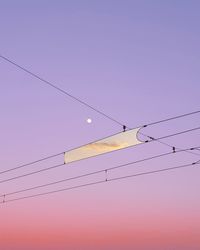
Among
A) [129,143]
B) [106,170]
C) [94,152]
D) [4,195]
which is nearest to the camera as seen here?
[129,143]

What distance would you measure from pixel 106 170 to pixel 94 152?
327cm

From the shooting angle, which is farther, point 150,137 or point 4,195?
point 4,195

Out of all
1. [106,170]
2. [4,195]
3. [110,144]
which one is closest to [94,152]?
[110,144]

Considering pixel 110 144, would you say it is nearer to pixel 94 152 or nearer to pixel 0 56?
pixel 94 152

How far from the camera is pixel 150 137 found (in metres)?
18.2

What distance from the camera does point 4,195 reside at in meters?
27.3

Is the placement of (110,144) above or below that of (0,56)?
below

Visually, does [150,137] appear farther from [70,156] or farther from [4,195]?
[4,195]

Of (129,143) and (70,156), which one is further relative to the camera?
(70,156)

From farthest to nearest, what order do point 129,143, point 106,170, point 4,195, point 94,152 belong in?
point 4,195 < point 106,170 < point 94,152 < point 129,143

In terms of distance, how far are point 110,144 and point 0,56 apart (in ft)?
15.2

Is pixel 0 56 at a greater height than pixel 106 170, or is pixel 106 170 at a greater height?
pixel 0 56

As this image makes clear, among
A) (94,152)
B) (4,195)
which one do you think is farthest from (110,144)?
(4,195)

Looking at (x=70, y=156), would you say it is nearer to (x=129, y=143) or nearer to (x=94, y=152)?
(x=94, y=152)
